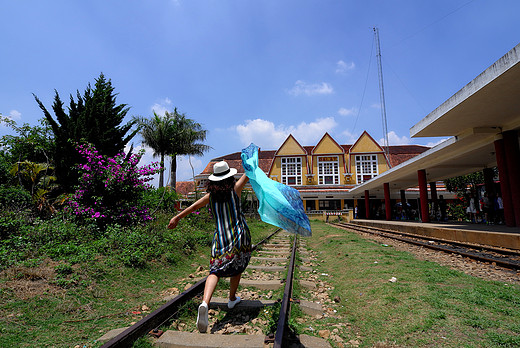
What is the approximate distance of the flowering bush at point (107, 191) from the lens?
7.98 meters

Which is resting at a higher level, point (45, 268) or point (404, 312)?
point (45, 268)

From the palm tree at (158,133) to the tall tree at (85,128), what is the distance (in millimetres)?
13771

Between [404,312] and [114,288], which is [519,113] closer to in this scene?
[404,312]

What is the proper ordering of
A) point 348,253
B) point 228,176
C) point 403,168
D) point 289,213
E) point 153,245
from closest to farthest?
point 289,213, point 228,176, point 153,245, point 348,253, point 403,168

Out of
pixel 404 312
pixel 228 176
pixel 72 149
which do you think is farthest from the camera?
pixel 72 149

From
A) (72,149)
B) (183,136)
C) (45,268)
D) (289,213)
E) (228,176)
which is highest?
(183,136)

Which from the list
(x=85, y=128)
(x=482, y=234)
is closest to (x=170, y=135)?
(x=85, y=128)

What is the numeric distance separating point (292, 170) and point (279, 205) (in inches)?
1400

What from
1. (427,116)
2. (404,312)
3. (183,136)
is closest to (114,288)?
(404,312)

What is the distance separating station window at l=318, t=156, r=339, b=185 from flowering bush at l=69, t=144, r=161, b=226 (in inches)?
1230

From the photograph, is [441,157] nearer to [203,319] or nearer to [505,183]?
[505,183]

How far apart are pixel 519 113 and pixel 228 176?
1231 centimetres

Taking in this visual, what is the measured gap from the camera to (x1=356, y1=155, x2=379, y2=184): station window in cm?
3719

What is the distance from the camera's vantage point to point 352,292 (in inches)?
193
